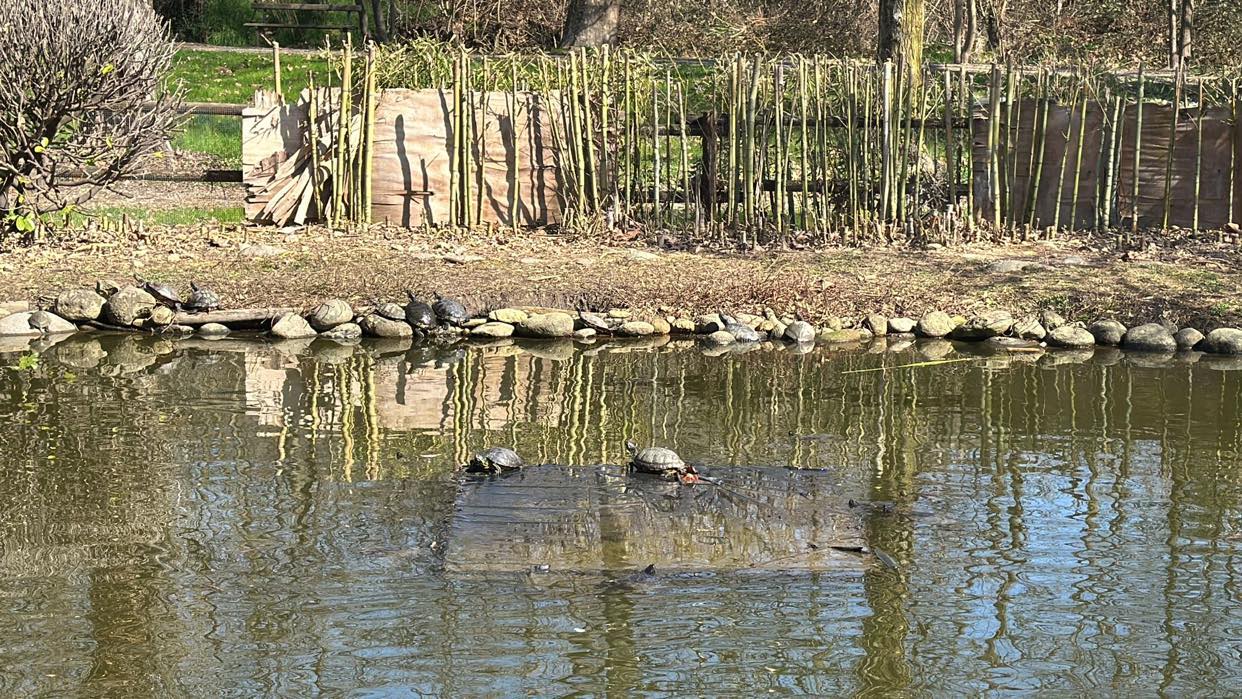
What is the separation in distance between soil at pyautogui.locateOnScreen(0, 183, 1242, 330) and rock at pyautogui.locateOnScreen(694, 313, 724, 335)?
0.17 metres

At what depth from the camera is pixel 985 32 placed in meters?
23.4

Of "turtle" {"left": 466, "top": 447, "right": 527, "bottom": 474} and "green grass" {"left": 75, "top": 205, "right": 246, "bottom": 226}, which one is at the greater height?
"green grass" {"left": 75, "top": 205, "right": 246, "bottom": 226}

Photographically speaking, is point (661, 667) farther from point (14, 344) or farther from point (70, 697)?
point (14, 344)

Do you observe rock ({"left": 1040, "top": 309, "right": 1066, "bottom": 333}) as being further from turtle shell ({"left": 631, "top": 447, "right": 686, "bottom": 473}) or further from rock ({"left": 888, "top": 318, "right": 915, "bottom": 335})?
turtle shell ({"left": 631, "top": 447, "right": 686, "bottom": 473})

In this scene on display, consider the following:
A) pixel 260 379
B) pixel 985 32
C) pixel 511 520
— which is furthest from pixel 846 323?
pixel 985 32

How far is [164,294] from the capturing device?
1035cm

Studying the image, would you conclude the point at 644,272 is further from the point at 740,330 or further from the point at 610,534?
the point at 610,534

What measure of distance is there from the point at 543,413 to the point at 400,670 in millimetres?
3521

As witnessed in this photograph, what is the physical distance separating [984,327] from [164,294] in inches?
230

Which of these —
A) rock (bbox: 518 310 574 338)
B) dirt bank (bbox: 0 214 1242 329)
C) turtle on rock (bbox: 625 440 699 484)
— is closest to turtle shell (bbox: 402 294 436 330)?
dirt bank (bbox: 0 214 1242 329)

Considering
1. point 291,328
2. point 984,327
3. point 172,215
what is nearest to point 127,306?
point 291,328

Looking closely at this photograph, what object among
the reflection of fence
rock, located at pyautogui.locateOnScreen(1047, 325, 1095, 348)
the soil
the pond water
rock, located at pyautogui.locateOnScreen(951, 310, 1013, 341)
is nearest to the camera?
the pond water

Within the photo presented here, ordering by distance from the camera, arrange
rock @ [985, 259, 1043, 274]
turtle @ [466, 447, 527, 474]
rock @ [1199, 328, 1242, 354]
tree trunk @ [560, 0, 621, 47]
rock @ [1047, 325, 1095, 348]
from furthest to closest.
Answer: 1. tree trunk @ [560, 0, 621, 47]
2. rock @ [985, 259, 1043, 274]
3. rock @ [1047, 325, 1095, 348]
4. rock @ [1199, 328, 1242, 354]
5. turtle @ [466, 447, 527, 474]

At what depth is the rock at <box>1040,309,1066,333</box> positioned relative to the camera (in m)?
10.2
